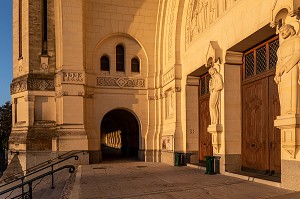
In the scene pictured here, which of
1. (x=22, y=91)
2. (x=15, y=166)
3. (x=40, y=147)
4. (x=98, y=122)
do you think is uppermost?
(x=22, y=91)

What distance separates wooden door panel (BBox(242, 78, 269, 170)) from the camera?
935cm

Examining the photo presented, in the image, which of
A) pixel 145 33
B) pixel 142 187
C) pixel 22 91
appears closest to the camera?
pixel 142 187

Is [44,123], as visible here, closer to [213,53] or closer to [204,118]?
[204,118]

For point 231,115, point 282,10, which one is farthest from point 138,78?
point 282,10

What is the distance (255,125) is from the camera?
9.85 meters

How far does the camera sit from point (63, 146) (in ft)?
53.2

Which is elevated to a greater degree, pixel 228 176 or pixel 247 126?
pixel 247 126

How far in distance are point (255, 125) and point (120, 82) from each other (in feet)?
32.2

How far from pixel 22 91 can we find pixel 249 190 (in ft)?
45.3

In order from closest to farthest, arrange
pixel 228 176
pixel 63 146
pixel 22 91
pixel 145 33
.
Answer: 1. pixel 228 176
2. pixel 63 146
3. pixel 22 91
4. pixel 145 33

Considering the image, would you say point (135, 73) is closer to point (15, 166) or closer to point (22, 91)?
point (22, 91)

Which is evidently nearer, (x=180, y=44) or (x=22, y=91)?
(x=180, y=44)

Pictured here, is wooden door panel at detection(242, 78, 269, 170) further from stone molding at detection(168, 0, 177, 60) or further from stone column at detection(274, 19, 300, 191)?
stone molding at detection(168, 0, 177, 60)

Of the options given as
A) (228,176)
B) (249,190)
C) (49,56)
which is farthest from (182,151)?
(49,56)
